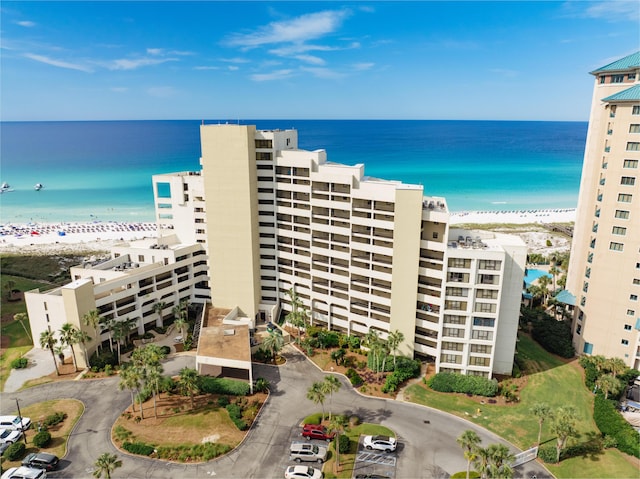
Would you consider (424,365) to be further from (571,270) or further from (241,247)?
(241,247)

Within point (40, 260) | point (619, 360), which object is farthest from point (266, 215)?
point (40, 260)

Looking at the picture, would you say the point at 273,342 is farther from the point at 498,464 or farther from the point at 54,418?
the point at 498,464

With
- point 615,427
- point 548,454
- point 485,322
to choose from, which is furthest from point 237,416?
point 615,427

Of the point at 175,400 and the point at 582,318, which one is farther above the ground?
the point at 582,318

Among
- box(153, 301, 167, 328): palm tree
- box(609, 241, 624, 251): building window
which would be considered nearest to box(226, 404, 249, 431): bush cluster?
box(153, 301, 167, 328): palm tree

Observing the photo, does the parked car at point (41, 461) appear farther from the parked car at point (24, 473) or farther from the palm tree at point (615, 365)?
the palm tree at point (615, 365)

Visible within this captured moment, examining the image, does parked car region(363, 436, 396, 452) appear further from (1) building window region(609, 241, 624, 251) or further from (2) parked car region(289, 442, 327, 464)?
(1) building window region(609, 241, 624, 251)
